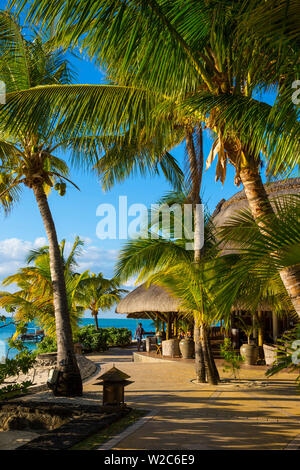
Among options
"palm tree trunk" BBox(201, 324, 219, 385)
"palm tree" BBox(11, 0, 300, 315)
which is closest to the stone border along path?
"palm tree trunk" BBox(201, 324, 219, 385)

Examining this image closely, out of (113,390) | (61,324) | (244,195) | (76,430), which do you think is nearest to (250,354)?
(61,324)

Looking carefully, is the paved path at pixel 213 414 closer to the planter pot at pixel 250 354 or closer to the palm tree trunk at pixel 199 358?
the palm tree trunk at pixel 199 358

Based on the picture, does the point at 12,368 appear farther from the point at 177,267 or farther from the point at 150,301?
the point at 150,301

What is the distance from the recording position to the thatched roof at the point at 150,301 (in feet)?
50.1

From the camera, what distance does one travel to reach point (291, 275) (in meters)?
4.31

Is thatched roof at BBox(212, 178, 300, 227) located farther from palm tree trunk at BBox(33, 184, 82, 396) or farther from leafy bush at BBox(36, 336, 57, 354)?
palm tree trunk at BBox(33, 184, 82, 396)

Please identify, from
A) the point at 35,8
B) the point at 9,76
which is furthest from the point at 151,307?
the point at 35,8

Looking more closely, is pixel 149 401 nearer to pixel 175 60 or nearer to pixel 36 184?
pixel 36 184

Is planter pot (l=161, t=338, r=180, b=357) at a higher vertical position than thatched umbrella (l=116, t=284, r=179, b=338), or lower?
lower

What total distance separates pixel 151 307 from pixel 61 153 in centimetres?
737

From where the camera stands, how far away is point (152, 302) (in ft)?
52.3

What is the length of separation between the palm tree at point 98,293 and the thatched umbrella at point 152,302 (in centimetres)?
806

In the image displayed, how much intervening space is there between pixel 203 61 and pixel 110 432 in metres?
5.17

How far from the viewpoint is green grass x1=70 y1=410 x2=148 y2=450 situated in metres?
5.36
